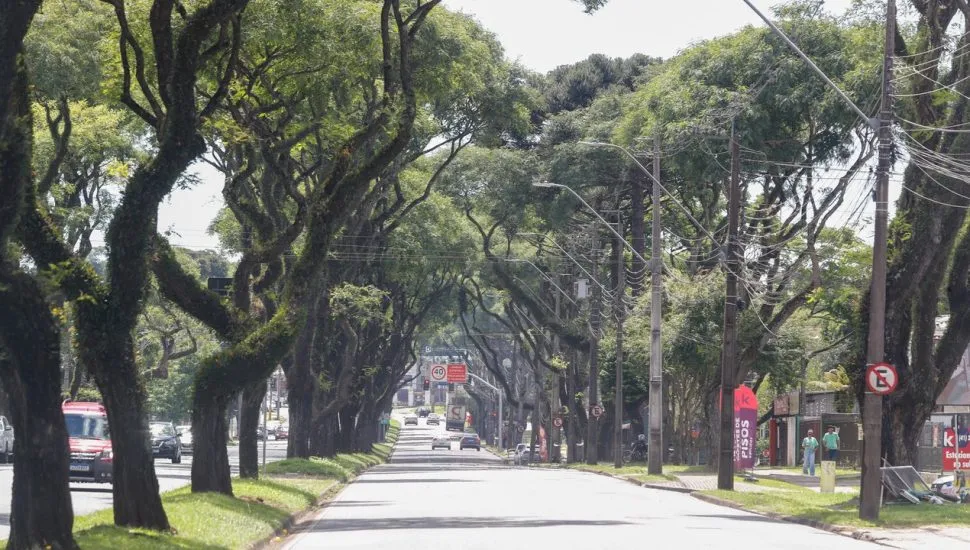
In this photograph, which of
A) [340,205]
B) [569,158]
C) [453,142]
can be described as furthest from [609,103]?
[340,205]

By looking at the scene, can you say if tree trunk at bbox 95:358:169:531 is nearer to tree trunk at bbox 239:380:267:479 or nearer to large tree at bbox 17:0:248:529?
large tree at bbox 17:0:248:529

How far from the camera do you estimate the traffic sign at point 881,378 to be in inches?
941

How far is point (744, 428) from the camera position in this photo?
157ft

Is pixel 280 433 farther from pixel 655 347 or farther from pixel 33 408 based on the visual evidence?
pixel 33 408

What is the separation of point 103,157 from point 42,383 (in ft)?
97.8

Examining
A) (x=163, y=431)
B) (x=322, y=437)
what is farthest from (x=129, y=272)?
(x=163, y=431)

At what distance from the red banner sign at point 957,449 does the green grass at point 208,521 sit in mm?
14767

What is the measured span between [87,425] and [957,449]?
20292 millimetres

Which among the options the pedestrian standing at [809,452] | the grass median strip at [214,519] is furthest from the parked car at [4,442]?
the pedestrian standing at [809,452]

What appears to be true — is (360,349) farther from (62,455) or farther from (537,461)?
(62,455)

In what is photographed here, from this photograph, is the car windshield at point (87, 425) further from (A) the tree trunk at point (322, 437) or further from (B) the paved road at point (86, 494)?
(A) the tree trunk at point (322, 437)

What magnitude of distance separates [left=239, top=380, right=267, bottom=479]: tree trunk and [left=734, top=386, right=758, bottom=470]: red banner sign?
70.1ft

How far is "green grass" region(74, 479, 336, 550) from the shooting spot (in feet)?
51.7

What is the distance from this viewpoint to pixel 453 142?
1756 inches
